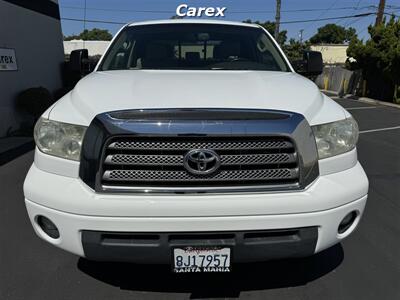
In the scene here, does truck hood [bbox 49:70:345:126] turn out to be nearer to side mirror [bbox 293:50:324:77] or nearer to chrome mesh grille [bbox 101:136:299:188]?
chrome mesh grille [bbox 101:136:299:188]

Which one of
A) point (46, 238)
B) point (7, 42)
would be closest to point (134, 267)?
point (46, 238)

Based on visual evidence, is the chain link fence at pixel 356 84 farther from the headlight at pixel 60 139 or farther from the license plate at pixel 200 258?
the headlight at pixel 60 139

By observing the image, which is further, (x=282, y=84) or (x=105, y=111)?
(x=282, y=84)

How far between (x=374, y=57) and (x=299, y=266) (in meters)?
19.8

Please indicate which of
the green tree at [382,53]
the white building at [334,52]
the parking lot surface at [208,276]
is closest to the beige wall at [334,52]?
the white building at [334,52]

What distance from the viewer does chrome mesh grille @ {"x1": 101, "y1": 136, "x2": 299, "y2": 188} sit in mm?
2270

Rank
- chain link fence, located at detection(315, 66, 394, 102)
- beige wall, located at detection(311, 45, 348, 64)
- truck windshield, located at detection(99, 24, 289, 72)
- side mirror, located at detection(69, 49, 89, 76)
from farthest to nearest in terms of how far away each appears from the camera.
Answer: beige wall, located at detection(311, 45, 348, 64)
chain link fence, located at detection(315, 66, 394, 102)
side mirror, located at detection(69, 49, 89, 76)
truck windshield, located at detection(99, 24, 289, 72)

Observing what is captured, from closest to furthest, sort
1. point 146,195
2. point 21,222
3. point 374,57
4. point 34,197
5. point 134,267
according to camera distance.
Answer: point 146,195, point 34,197, point 134,267, point 21,222, point 374,57

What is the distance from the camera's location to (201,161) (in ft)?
7.45

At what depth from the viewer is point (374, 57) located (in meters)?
20.5

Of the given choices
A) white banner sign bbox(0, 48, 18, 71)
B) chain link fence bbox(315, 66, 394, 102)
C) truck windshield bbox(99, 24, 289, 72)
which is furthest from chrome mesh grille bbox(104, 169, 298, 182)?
chain link fence bbox(315, 66, 394, 102)

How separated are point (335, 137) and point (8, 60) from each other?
26.9 ft

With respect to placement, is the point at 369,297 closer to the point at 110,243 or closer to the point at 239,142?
the point at 239,142

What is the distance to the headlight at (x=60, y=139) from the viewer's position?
2.42 metres
